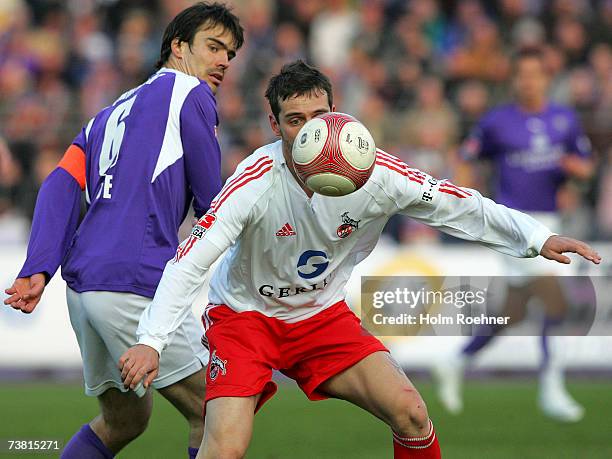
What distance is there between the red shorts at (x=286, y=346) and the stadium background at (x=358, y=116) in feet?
7.24

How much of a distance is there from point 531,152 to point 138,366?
243 inches

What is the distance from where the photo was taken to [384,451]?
7.43 meters

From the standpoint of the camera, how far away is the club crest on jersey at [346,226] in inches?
200

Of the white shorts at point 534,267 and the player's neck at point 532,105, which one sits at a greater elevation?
the player's neck at point 532,105

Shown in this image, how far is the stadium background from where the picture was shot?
8.49 meters

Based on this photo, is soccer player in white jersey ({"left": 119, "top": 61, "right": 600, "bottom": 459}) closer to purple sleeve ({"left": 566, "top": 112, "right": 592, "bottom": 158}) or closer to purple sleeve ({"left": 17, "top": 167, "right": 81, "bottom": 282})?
purple sleeve ({"left": 17, "top": 167, "right": 81, "bottom": 282})

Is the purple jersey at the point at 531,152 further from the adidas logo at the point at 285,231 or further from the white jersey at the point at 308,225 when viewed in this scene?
the adidas logo at the point at 285,231

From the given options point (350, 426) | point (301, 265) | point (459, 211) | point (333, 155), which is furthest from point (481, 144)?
point (333, 155)

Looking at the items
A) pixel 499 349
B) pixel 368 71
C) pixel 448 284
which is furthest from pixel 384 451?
pixel 368 71

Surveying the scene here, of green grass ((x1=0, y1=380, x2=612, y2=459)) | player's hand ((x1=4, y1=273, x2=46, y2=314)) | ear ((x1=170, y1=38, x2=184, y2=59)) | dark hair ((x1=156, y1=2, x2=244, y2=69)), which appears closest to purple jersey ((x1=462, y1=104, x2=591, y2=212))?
green grass ((x1=0, y1=380, x2=612, y2=459))

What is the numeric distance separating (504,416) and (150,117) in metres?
4.75

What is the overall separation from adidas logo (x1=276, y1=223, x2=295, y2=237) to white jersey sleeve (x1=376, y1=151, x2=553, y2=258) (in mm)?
479

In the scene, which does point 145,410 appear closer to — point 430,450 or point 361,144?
point 430,450

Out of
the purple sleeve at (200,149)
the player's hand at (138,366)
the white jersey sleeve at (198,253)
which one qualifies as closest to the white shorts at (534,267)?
the purple sleeve at (200,149)
